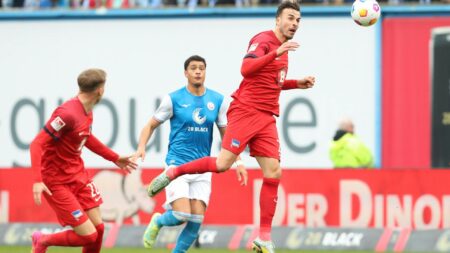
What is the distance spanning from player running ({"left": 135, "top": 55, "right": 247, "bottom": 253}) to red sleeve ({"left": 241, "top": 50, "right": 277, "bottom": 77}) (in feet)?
5.21

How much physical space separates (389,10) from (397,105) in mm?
1820

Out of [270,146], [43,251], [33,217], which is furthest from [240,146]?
[33,217]

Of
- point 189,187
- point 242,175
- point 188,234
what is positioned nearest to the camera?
point 242,175

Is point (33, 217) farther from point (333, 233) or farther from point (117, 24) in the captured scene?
point (117, 24)

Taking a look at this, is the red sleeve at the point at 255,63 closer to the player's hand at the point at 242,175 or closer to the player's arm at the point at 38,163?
the player's hand at the point at 242,175

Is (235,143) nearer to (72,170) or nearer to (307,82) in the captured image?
(307,82)

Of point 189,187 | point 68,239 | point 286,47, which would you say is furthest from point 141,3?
point 286,47

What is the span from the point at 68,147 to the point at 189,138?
2.13 m

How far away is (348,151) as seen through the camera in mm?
20969

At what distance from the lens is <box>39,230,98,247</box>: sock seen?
519 inches

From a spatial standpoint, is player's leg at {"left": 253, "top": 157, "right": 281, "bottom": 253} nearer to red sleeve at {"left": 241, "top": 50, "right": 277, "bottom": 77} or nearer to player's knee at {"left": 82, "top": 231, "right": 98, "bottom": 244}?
red sleeve at {"left": 241, "top": 50, "right": 277, "bottom": 77}

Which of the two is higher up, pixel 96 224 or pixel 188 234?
pixel 96 224

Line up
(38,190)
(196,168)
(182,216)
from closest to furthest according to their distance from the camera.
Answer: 1. (38,190)
2. (196,168)
3. (182,216)

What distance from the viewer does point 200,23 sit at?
25281mm
